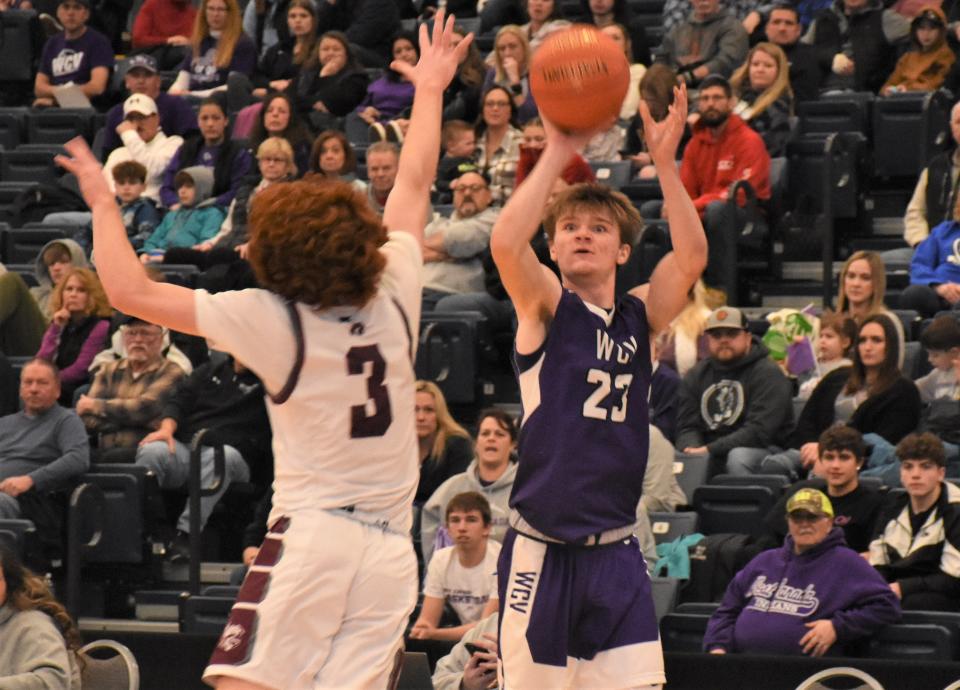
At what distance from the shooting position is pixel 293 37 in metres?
14.3

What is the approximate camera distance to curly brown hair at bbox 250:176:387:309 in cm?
434

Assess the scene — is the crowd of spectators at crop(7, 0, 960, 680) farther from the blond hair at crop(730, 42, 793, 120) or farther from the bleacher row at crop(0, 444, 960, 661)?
the bleacher row at crop(0, 444, 960, 661)

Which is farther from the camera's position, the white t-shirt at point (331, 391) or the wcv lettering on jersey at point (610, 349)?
the wcv lettering on jersey at point (610, 349)

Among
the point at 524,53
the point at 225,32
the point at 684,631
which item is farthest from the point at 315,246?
the point at 225,32

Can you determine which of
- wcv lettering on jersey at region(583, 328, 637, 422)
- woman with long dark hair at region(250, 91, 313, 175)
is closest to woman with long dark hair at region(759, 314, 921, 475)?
wcv lettering on jersey at region(583, 328, 637, 422)

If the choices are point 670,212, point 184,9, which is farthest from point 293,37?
point 670,212

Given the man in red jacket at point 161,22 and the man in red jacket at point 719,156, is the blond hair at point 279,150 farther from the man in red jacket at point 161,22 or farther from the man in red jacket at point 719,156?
the man in red jacket at point 161,22

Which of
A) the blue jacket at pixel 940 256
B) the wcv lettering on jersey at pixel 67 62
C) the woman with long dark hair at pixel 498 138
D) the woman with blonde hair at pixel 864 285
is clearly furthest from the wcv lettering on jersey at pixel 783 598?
the wcv lettering on jersey at pixel 67 62

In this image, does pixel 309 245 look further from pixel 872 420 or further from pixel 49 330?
pixel 49 330

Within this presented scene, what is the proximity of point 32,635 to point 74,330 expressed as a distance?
3655 millimetres

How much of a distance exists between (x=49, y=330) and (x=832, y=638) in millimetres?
5239

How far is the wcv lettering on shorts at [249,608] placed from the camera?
4359 millimetres

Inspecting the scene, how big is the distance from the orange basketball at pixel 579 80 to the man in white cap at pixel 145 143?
7738mm

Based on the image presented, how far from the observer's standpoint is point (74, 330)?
431 inches
